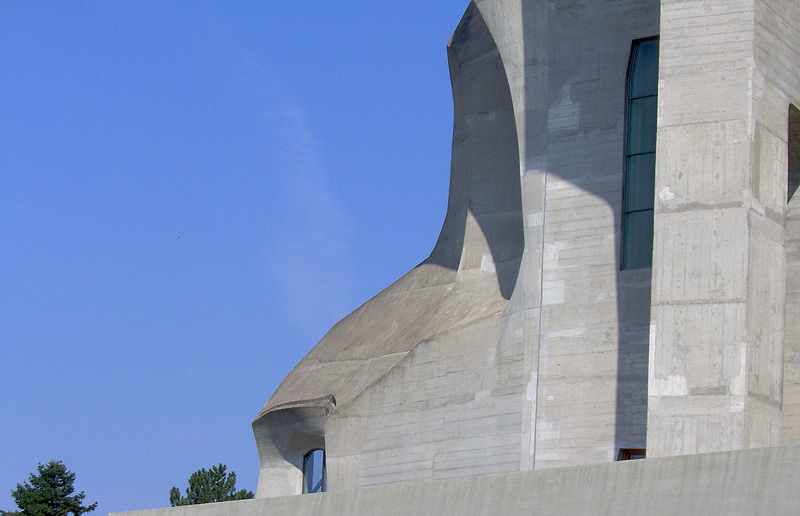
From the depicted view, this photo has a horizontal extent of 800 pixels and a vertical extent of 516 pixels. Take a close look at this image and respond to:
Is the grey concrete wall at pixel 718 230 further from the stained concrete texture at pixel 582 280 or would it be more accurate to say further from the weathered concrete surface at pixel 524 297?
the weathered concrete surface at pixel 524 297

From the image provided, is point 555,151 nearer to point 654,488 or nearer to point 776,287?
point 776,287

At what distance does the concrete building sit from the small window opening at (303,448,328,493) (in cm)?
14

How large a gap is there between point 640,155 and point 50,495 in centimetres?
3661

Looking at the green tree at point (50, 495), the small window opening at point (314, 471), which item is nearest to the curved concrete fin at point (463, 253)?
the small window opening at point (314, 471)

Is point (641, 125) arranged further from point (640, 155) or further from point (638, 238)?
point (638, 238)

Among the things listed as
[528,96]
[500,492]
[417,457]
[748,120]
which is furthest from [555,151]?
[500,492]

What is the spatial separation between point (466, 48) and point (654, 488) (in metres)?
15.4

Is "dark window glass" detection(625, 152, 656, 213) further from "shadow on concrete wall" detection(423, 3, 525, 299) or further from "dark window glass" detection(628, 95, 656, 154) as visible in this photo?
"shadow on concrete wall" detection(423, 3, 525, 299)

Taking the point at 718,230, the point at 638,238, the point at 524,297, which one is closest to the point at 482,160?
the point at 524,297

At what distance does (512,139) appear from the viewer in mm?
23453

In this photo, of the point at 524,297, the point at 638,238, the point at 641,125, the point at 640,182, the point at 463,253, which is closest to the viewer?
the point at 638,238

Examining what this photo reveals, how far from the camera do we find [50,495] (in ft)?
163

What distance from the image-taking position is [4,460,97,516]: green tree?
162 feet

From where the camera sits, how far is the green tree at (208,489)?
61406mm
